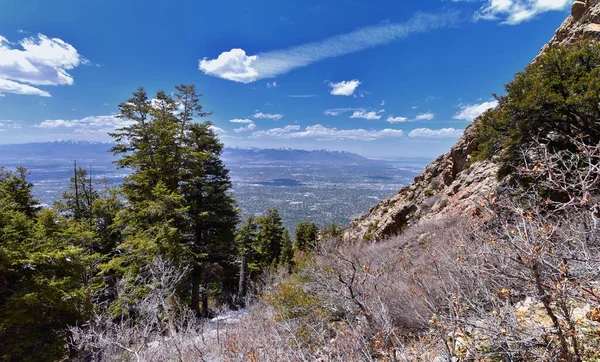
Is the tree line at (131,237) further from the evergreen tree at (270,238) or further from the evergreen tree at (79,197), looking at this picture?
the evergreen tree at (270,238)

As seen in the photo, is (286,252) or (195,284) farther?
(286,252)

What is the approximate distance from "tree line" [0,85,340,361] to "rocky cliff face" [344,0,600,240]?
855cm

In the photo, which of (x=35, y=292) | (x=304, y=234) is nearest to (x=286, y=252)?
(x=304, y=234)

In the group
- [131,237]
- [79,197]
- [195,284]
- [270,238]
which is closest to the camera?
[131,237]

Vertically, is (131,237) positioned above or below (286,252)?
above

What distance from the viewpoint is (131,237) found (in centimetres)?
1341

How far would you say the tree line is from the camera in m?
10.3

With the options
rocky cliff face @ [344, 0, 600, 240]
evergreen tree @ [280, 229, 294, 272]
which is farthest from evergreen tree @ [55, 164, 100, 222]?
rocky cliff face @ [344, 0, 600, 240]

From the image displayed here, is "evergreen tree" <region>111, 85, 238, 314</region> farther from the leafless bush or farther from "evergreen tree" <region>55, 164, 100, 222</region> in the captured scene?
"evergreen tree" <region>55, 164, 100, 222</region>

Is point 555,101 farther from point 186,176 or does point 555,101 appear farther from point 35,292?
point 35,292

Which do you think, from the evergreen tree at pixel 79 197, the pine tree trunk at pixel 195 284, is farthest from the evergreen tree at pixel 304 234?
the evergreen tree at pixel 79 197

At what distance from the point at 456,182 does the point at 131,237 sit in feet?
60.4

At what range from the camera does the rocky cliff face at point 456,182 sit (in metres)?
15.0

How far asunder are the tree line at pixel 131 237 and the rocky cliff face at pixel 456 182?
337 inches
